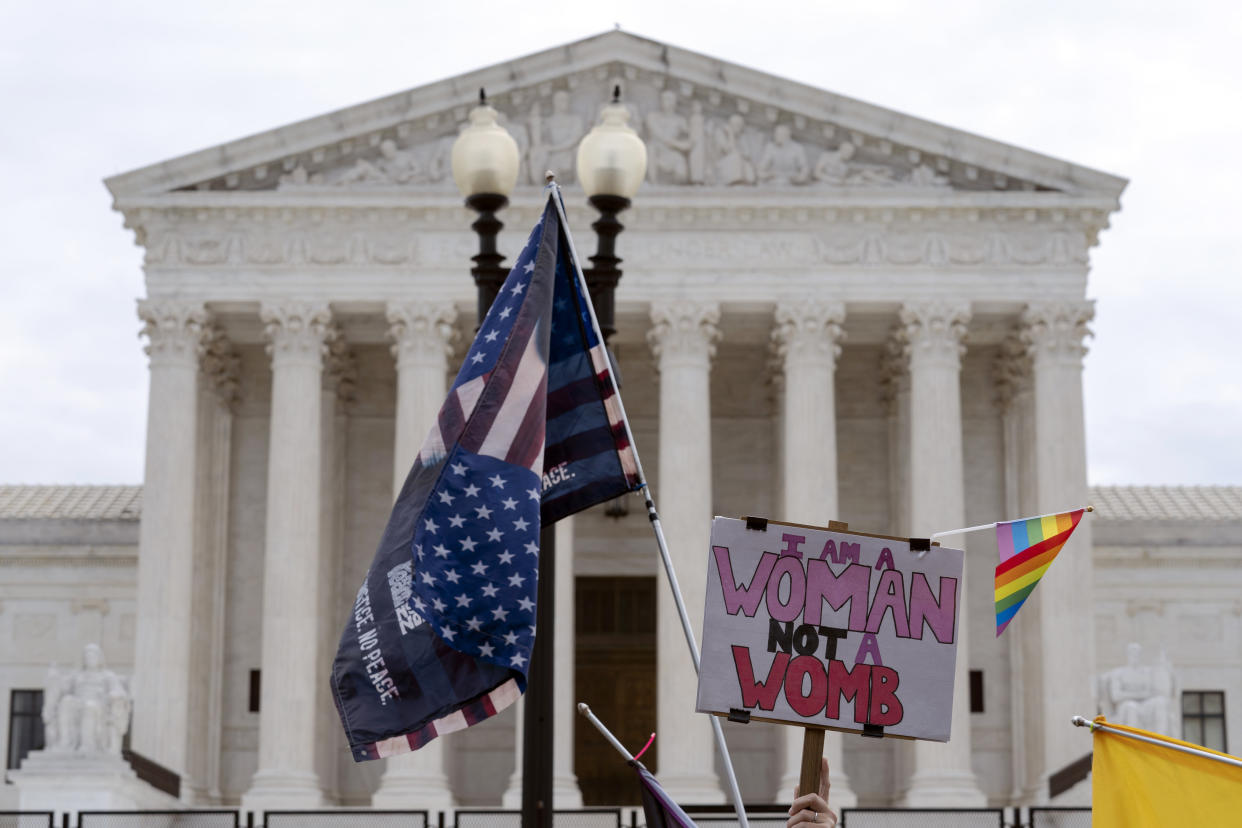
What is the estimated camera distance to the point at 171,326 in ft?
153

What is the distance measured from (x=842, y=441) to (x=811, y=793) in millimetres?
45162

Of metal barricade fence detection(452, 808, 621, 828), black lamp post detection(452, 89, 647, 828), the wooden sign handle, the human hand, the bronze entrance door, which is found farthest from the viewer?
the bronze entrance door

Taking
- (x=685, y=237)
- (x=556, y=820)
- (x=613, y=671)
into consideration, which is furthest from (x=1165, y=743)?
(x=613, y=671)

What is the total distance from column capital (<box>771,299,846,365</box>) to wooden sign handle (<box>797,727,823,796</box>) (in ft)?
125

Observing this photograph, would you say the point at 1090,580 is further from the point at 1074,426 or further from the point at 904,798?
the point at 904,798

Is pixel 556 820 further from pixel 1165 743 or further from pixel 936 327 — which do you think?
pixel 1165 743

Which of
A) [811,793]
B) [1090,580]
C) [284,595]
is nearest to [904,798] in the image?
[1090,580]

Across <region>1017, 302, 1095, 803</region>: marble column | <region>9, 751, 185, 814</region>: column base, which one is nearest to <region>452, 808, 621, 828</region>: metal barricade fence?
<region>9, 751, 185, 814</region>: column base

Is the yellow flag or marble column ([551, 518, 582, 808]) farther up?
marble column ([551, 518, 582, 808])

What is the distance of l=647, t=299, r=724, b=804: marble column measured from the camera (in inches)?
1767

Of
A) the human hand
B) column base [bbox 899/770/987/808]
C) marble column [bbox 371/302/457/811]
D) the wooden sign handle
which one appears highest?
marble column [bbox 371/302/457/811]

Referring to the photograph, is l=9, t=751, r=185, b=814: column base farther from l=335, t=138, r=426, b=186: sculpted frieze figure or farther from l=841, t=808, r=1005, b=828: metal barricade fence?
l=335, t=138, r=426, b=186: sculpted frieze figure

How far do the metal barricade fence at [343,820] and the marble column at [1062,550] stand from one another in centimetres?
1496

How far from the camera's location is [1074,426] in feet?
152
